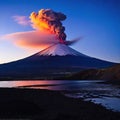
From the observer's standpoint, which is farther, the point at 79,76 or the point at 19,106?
the point at 79,76

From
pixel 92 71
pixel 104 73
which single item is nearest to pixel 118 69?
pixel 104 73

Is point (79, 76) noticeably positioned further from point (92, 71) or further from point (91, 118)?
point (91, 118)

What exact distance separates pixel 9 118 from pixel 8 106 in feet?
10.6

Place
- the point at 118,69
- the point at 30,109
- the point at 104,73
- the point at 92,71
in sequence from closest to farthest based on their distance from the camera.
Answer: the point at 30,109
the point at 118,69
the point at 104,73
the point at 92,71

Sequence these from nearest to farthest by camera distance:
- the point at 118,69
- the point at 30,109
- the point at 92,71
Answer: the point at 30,109
the point at 118,69
the point at 92,71

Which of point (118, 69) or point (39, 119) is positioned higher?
point (118, 69)

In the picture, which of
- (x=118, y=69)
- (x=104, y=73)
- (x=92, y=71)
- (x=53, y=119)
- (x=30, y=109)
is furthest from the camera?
(x=92, y=71)

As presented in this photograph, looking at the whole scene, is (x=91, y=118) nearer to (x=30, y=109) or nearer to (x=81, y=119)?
(x=81, y=119)

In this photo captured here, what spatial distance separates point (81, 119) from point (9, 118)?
14.7ft

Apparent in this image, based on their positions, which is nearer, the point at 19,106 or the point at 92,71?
the point at 19,106

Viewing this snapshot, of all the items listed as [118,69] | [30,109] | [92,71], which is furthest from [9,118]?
[92,71]

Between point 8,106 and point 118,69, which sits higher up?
point 118,69

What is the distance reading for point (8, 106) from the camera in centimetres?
2562

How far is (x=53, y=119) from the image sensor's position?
21266mm
